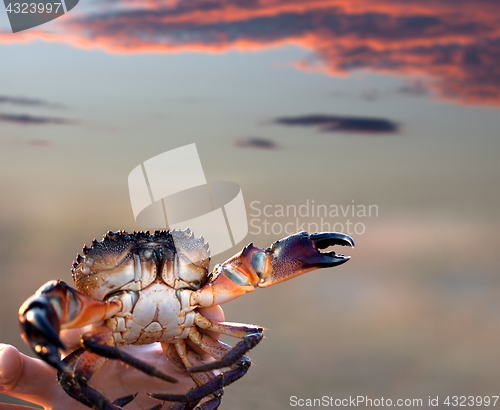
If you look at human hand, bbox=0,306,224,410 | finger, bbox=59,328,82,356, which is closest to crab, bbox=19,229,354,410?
human hand, bbox=0,306,224,410

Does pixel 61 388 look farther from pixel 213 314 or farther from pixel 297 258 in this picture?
pixel 297 258

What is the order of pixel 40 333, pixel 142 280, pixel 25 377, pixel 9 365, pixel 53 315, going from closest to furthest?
pixel 40 333 → pixel 53 315 → pixel 142 280 → pixel 9 365 → pixel 25 377

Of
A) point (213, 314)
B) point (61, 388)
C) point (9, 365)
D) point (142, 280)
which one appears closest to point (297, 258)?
point (213, 314)

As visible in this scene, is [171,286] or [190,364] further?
[190,364]

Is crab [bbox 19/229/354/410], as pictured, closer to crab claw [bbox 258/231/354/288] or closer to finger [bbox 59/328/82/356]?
crab claw [bbox 258/231/354/288]

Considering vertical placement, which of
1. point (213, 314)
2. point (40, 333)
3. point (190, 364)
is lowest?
point (190, 364)
